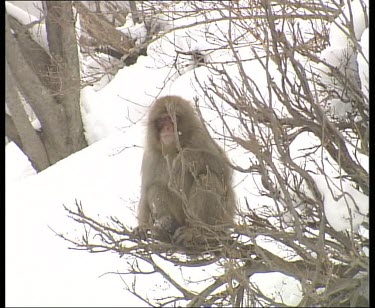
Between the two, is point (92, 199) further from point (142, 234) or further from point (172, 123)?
point (142, 234)

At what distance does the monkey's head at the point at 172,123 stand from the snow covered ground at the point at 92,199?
0.39 m

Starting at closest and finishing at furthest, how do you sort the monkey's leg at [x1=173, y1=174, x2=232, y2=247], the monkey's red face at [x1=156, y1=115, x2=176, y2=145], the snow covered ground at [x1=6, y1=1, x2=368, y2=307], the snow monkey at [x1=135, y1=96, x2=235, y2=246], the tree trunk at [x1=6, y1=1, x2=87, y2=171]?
the monkey's leg at [x1=173, y1=174, x2=232, y2=247] → the snow monkey at [x1=135, y1=96, x2=235, y2=246] → the monkey's red face at [x1=156, y1=115, x2=176, y2=145] → the snow covered ground at [x1=6, y1=1, x2=368, y2=307] → the tree trunk at [x1=6, y1=1, x2=87, y2=171]

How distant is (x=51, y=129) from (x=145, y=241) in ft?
21.9

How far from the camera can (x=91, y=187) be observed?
877 cm

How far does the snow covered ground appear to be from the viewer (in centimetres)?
612

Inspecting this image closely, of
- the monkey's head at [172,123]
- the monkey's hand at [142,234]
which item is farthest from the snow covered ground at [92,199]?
the monkey's hand at [142,234]

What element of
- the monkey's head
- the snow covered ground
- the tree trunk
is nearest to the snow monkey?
the monkey's head

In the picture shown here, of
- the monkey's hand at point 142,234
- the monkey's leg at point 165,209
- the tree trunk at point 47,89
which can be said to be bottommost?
the monkey's hand at point 142,234

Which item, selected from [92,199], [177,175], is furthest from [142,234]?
[92,199]

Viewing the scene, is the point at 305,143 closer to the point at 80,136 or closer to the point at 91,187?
the point at 91,187

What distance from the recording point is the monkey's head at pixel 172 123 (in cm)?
466

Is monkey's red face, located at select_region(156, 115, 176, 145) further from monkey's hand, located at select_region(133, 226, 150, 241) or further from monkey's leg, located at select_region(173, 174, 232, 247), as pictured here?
monkey's hand, located at select_region(133, 226, 150, 241)

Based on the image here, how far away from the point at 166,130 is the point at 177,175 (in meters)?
0.43

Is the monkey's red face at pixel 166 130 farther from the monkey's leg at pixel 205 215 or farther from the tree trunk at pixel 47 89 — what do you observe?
the tree trunk at pixel 47 89
